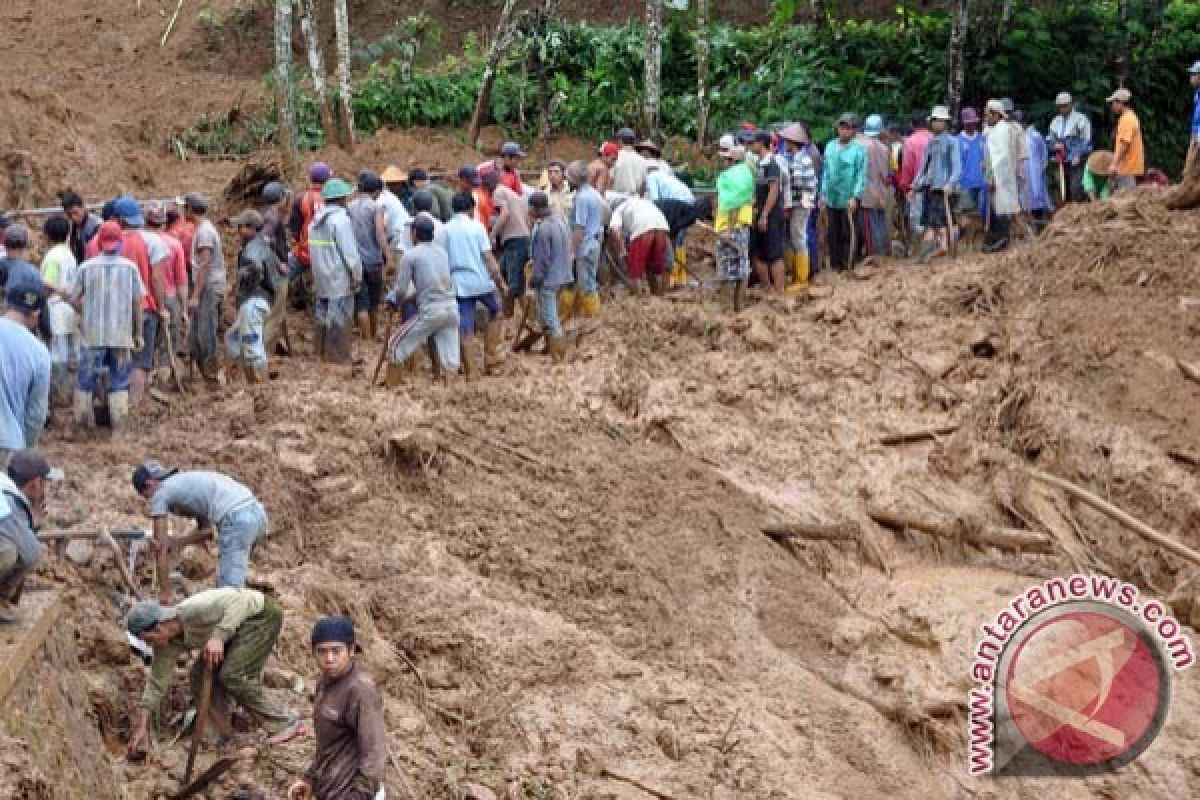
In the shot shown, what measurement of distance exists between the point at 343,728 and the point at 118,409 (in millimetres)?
5297

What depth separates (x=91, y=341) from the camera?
12.4 m

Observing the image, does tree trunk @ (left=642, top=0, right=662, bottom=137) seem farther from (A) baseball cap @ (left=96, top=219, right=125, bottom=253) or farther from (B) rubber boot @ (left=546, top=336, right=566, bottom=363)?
(A) baseball cap @ (left=96, top=219, right=125, bottom=253)

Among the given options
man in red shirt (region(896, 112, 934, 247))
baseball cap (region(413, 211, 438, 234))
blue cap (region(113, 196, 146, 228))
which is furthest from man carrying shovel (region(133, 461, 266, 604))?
man in red shirt (region(896, 112, 934, 247))

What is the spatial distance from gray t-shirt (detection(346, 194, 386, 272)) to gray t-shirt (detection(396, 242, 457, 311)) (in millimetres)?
1587

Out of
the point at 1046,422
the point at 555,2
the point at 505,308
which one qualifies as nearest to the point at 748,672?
the point at 1046,422

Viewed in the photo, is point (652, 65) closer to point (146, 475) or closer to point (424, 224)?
point (424, 224)

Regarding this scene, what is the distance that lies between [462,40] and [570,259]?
42.7ft

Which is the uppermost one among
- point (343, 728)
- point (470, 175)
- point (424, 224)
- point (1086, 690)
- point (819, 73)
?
point (819, 73)

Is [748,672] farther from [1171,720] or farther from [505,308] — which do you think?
[505,308]

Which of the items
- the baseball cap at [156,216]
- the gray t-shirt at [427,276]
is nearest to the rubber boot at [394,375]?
the gray t-shirt at [427,276]

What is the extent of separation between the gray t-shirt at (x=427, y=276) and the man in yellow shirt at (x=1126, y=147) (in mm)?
7924

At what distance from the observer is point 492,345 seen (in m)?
15.2

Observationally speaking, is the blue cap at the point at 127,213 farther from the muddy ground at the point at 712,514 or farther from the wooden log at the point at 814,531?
the wooden log at the point at 814,531

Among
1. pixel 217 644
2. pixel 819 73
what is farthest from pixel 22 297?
pixel 819 73
